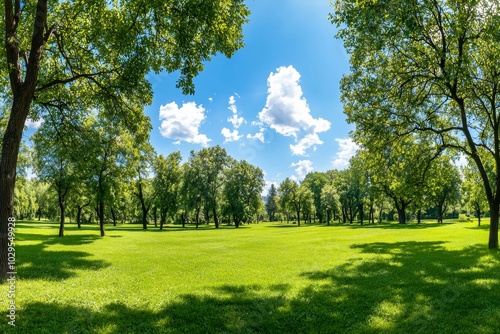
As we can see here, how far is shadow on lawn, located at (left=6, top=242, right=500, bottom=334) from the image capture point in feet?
28.6

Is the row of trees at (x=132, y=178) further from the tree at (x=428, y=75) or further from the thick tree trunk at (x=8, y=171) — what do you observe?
the tree at (x=428, y=75)

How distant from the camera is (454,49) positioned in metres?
23.2

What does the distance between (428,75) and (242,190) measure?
2734 inches

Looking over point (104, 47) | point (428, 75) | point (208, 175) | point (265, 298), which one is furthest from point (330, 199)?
point (265, 298)

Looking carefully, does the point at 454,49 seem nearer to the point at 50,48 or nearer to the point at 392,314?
the point at 392,314

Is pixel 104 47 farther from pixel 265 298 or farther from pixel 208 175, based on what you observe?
pixel 208 175

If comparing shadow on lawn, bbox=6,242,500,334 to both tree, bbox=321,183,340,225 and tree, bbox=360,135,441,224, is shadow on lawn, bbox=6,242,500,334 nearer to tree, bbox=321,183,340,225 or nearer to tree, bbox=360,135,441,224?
tree, bbox=360,135,441,224

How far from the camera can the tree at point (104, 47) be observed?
13.2m

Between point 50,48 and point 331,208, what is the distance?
92159 mm

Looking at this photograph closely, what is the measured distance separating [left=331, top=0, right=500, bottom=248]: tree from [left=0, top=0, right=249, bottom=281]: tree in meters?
8.45

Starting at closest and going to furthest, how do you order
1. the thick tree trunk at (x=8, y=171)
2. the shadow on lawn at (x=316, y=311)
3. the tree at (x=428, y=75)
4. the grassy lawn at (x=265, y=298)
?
the shadow on lawn at (x=316, y=311)
the grassy lawn at (x=265, y=298)
the thick tree trunk at (x=8, y=171)
the tree at (x=428, y=75)

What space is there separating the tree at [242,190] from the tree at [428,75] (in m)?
62.5

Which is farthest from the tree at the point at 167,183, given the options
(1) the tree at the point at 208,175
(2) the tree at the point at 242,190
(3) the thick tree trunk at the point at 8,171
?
(3) the thick tree trunk at the point at 8,171

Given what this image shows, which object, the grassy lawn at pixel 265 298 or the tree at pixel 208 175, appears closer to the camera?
the grassy lawn at pixel 265 298
